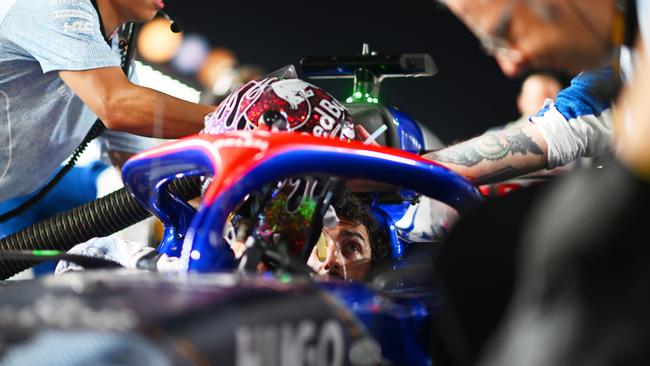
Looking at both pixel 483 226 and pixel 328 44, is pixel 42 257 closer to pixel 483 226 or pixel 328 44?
pixel 483 226

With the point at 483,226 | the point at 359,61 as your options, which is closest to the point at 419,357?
the point at 483,226

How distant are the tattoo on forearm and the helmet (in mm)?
316

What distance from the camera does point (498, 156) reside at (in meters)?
1.79

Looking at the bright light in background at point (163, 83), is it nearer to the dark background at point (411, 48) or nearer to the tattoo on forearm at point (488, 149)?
the dark background at point (411, 48)

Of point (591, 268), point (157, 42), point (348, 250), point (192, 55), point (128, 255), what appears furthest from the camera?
point (192, 55)

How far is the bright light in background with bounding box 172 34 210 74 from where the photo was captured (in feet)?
11.5

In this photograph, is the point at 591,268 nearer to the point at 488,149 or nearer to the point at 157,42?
the point at 488,149

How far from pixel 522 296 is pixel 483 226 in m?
0.09

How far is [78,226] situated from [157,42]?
1.10 metres

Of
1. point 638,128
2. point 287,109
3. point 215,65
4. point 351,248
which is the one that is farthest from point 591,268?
point 215,65

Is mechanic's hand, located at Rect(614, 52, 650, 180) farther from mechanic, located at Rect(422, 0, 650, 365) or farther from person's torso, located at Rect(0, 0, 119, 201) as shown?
person's torso, located at Rect(0, 0, 119, 201)

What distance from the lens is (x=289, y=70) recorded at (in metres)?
1.68

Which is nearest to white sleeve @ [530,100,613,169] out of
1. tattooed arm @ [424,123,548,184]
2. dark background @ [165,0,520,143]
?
tattooed arm @ [424,123,548,184]

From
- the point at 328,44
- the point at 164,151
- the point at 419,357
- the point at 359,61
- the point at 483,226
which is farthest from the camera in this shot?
the point at 328,44
